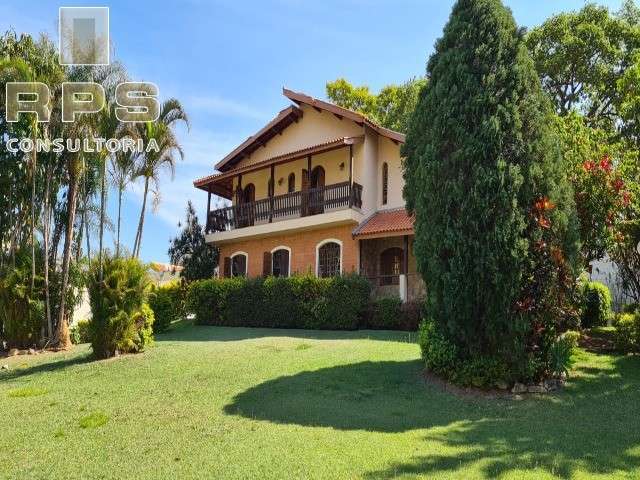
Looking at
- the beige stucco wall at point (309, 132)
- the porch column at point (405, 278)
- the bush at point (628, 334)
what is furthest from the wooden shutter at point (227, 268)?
the bush at point (628, 334)

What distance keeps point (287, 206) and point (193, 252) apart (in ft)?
22.6

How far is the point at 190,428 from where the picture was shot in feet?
22.1

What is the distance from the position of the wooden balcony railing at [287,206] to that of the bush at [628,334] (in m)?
10.6

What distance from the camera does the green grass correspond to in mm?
5391

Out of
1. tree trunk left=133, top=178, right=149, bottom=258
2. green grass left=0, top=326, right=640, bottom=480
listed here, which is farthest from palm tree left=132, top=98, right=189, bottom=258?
green grass left=0, top=326, right=640, bottom=480

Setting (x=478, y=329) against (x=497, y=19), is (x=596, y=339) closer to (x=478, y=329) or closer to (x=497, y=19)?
(x=478, y=329)

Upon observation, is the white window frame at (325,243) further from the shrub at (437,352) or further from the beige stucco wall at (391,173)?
the shrub at (437,352)

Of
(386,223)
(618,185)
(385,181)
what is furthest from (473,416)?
(385,181)

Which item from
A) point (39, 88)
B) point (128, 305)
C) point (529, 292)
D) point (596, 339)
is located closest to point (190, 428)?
point (529, 292)

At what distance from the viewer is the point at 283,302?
1819 centimetres

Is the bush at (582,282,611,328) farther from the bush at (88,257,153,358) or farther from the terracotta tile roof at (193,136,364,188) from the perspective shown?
the bush at (88,257,153,358)

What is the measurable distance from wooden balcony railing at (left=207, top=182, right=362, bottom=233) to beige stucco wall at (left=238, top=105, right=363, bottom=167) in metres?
2.80

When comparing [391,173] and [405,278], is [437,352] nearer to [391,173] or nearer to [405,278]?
[405,278]

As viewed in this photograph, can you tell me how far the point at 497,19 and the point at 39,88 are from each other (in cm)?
1132
